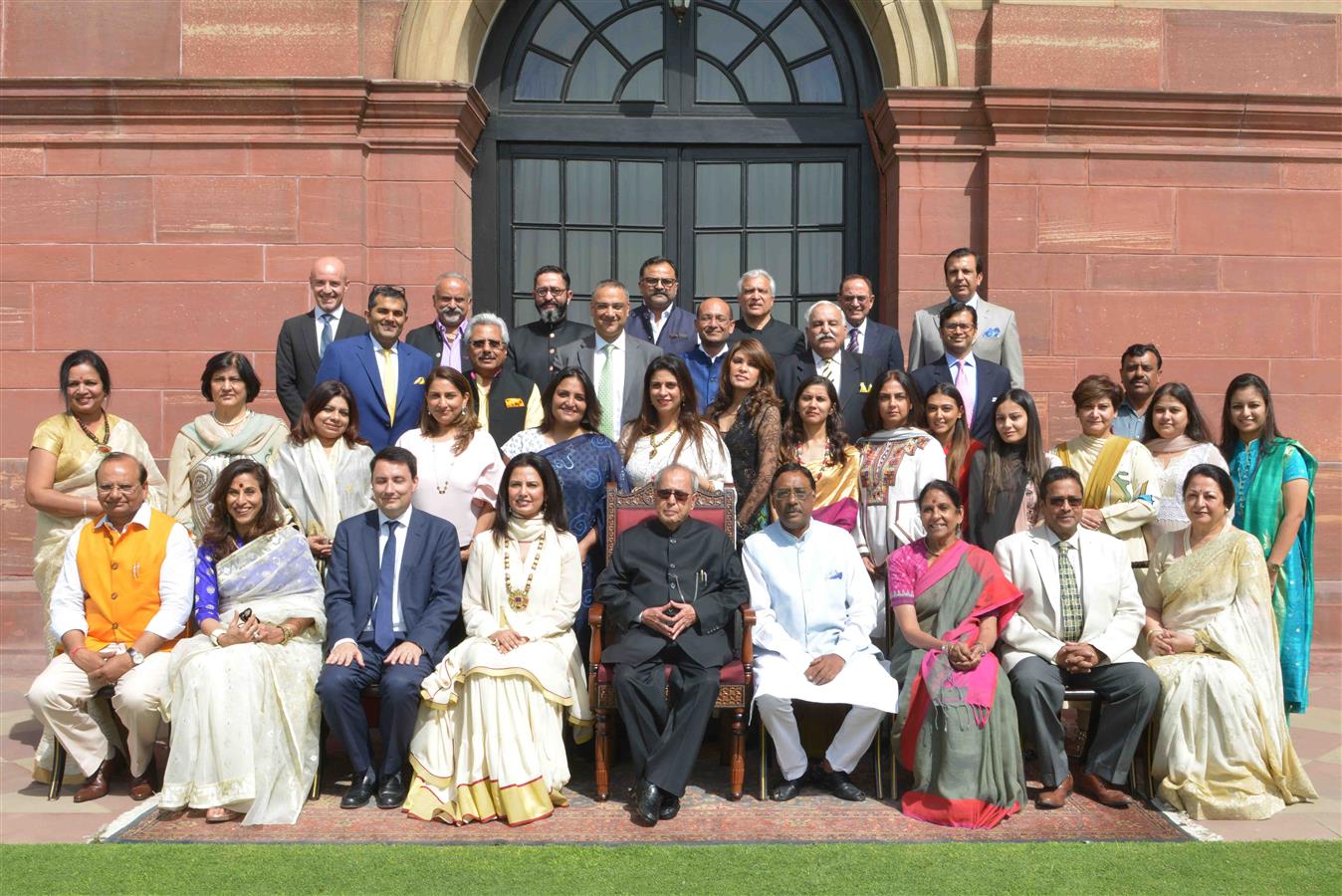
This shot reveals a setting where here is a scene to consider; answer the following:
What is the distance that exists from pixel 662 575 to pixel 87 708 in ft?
8.18

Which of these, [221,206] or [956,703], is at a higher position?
[221,206]

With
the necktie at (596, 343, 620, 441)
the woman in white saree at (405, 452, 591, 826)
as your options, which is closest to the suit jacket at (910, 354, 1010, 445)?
the necktie at (596, 343, 620, 441)

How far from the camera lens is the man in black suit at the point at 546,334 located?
7168 millimetres

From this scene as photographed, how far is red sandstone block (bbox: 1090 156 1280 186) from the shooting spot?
8445 mm

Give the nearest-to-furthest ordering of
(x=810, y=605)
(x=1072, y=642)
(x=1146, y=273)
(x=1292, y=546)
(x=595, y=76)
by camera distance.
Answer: (x=1072, y=642) → (x=810, y=605) → (x=1292, y=546) → (x=1146, y=273) → (x=595, y=76)

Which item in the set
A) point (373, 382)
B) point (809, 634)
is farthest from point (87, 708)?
point (809, 634)

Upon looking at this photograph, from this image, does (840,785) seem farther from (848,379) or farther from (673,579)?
(848,379)

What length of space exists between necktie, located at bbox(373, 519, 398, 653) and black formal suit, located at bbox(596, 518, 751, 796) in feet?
2.91

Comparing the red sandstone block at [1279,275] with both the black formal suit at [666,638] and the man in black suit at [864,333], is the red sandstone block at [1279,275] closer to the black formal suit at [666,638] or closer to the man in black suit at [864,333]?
the man in black suit at [864,333]

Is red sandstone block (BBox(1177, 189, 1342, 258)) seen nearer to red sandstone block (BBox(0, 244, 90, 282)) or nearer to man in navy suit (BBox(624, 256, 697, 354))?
man in navy suit (BBox(624, 256, 697, 354))

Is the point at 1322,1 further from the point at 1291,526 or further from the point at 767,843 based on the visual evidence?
the point at 767,843

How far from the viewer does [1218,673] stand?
5.63m

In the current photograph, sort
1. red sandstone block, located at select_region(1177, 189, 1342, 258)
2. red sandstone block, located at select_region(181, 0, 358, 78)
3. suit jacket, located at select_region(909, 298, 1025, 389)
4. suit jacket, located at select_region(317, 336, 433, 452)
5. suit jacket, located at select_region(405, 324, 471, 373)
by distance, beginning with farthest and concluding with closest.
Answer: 1. red sandstone block, located at select_region(1177, 189, 1342, 258)
2. red sandstone block, located at select_region(181, 0, 358, 78)
3. suit jacket, located at select_region(909, 298, 1025, 389)
4. suit jacket, located at select_region(405, 324, 471, 373)
5. suit jacket, located at select_region(317, 336, 433, 452)

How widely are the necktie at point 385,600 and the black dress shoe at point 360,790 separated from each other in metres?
0.52
